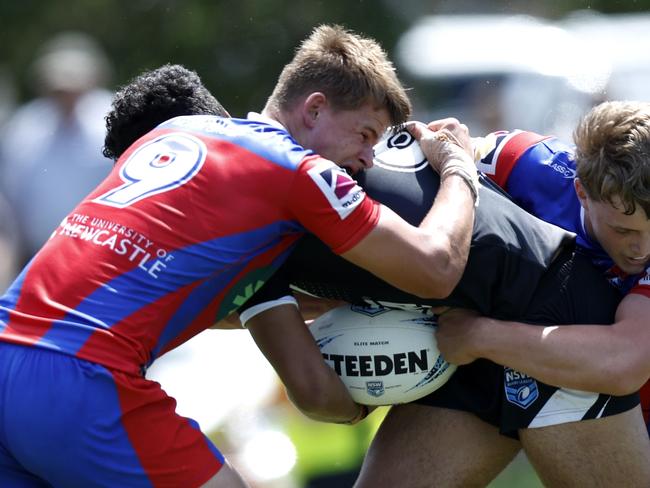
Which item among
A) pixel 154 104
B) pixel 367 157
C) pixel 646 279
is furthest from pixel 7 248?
pixel 646 279

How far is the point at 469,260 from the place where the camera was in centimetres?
399

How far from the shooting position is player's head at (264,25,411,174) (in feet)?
13.0

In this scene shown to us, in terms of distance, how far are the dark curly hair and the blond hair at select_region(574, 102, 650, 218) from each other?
133 centimetres

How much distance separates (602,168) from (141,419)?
169cm

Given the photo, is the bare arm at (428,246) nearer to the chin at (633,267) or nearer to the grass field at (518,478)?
the chin at (633,267)

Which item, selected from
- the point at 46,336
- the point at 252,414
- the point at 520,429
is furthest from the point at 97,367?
the point at 252,414

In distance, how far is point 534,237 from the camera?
409 centimetres

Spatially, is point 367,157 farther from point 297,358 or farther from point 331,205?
point 297,358

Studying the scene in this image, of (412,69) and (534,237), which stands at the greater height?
(534,237)

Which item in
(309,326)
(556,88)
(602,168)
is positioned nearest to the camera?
(602,168)

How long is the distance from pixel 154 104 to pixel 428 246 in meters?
1.40

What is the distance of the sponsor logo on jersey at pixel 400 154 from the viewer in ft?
13.5

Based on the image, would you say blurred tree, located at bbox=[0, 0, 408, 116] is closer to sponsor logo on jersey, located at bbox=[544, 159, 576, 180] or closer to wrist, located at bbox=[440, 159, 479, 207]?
sponsor logo on jersey, located at bbox=[544, 159, 576, 180]

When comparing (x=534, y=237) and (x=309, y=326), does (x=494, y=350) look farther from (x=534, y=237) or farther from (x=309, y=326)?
(x=309, y=326)
